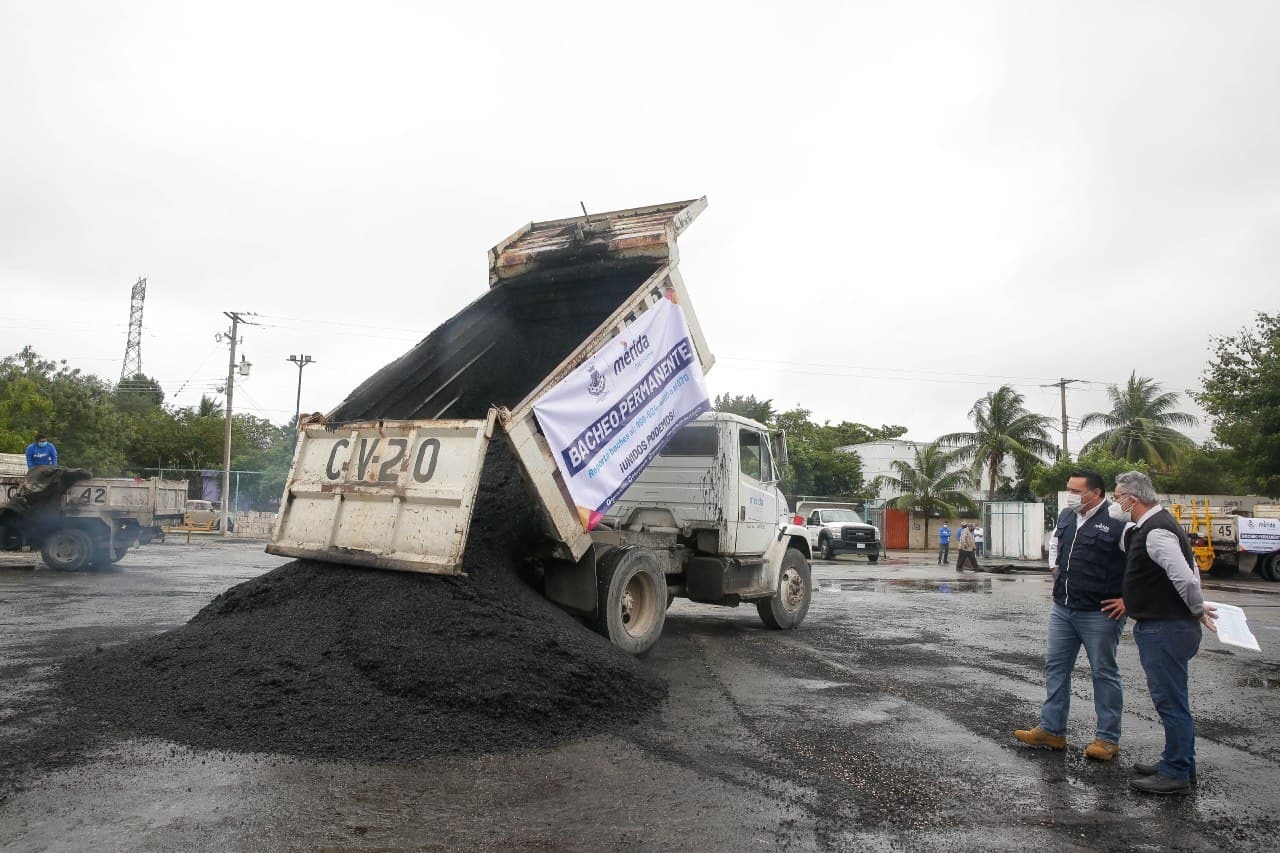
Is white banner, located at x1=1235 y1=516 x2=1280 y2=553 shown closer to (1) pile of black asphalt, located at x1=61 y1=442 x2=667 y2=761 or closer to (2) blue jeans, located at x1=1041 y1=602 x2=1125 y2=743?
(2) blue jeans, located at x1=1041 y1=602 x2=1125 y2=743

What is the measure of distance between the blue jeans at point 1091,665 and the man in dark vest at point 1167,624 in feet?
0.80

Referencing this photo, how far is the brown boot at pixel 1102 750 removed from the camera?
5.11m

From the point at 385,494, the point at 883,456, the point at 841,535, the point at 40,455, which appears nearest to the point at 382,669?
the point at 385,494

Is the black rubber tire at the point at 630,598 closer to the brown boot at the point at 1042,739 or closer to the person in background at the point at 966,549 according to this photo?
the brown boot at the point at 1042,739

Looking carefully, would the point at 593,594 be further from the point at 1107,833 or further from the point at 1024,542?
the point at 1024,542

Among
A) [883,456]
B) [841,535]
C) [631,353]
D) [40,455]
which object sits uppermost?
[883,456]

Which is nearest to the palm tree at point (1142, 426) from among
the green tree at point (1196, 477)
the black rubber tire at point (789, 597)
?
the green tree at point (1196, 477)

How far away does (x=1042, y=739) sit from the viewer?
5375 mm

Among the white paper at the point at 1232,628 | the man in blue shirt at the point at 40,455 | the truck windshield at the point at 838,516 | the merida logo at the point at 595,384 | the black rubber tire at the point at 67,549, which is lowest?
the black rubber tire at the point at 67,549

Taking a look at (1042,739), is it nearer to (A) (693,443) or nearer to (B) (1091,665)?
(B) (1091,665)

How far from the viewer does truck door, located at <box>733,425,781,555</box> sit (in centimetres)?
967

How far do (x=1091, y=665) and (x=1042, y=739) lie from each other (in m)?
0.58

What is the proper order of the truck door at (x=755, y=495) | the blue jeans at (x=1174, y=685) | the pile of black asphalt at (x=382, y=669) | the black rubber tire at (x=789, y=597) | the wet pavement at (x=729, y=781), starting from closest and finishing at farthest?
the wet pavement at (x=729, y=781) < the blue jeans at (x=1174, y=685) < the pile of black asphalt at (x=382, y=669) < the truck door at (x=755, y=495) < the black rubber tire at (x=789, y=597)

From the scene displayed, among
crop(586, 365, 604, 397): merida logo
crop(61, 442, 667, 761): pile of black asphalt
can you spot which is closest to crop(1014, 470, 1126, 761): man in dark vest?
crop(61, 442, 667, 761): pile of black asphalt
